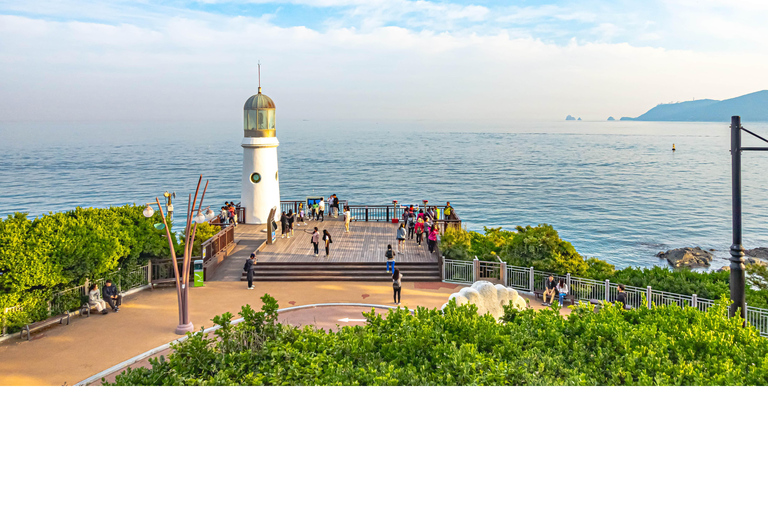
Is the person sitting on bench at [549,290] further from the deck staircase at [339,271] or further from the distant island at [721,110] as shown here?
the distant island at [721,110]

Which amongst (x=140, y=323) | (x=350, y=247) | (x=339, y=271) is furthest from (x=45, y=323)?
(x=350, y=247)

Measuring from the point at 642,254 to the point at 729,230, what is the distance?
1650cm

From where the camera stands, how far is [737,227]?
8.60 metres

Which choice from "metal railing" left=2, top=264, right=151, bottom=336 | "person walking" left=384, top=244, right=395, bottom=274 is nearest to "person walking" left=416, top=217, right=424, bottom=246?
"person walking" left=384, top=244, right=395, bottom=274

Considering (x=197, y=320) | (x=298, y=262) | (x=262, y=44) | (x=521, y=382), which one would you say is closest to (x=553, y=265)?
(x=298, y=262)

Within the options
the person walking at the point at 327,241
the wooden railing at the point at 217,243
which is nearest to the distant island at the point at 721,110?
the person walking at the point at 327,241

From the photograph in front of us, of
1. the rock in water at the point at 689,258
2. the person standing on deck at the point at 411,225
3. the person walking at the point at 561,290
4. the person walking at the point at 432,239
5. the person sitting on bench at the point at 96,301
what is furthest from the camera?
the rock in water at the point at 689,258

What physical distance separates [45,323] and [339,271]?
958 centimetres

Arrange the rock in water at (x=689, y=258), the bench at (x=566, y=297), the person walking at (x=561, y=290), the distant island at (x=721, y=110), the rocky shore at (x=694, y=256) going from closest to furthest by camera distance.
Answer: the person walking at (x=561, y=290), the bench at (x=566, y=297), the rocky shore at (x=694, y=256), the rock in water at (x=689, y=258), the distant island at (x=721, y=110)

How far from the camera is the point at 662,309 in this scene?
27.3ft

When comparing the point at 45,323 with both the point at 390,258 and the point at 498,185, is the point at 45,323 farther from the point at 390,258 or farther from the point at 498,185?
the point at 498,185

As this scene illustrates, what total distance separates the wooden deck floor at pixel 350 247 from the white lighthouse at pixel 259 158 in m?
2.43

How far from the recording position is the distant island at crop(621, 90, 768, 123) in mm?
49062

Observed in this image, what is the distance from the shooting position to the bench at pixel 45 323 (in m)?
15.2
